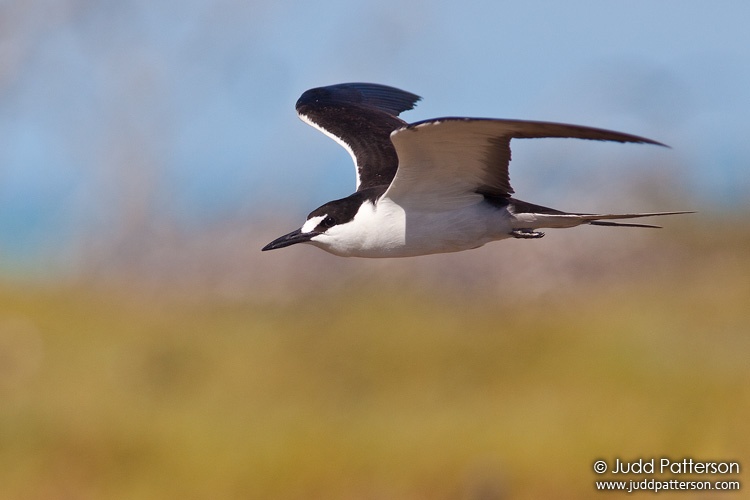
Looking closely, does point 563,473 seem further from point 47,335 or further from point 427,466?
point 47,335

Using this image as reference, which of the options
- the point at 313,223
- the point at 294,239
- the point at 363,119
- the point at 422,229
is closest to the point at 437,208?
the point at 422,229

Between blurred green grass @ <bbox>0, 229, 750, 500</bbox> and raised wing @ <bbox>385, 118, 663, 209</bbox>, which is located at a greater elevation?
raised wing @ <bbox>385, 118, 663, 209</bbox>

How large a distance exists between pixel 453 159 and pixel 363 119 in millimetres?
2001

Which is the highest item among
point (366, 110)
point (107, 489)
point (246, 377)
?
point (366, 110)

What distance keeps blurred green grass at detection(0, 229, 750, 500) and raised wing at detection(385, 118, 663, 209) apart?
14.5 feet

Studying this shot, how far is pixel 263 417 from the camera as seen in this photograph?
12406 mm

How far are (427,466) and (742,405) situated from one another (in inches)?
118

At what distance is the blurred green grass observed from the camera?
11.2 m

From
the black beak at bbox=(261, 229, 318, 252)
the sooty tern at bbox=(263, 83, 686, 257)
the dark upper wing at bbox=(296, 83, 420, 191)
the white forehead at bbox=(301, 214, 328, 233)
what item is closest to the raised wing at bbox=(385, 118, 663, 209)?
the sooty tern at bbox=(263, 83, 686, 257)

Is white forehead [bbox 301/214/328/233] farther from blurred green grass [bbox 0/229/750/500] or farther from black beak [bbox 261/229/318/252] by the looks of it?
blurred green grass [bbox 0/229/750/500]

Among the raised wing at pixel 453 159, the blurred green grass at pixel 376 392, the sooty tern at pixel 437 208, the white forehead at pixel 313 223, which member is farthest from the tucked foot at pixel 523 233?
the blurred green grass at pixel 376 392

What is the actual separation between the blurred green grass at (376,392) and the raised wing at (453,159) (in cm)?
441

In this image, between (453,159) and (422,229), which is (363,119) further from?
(453,159)

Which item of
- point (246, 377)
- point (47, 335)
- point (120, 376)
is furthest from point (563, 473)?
A: point (47, 335)
